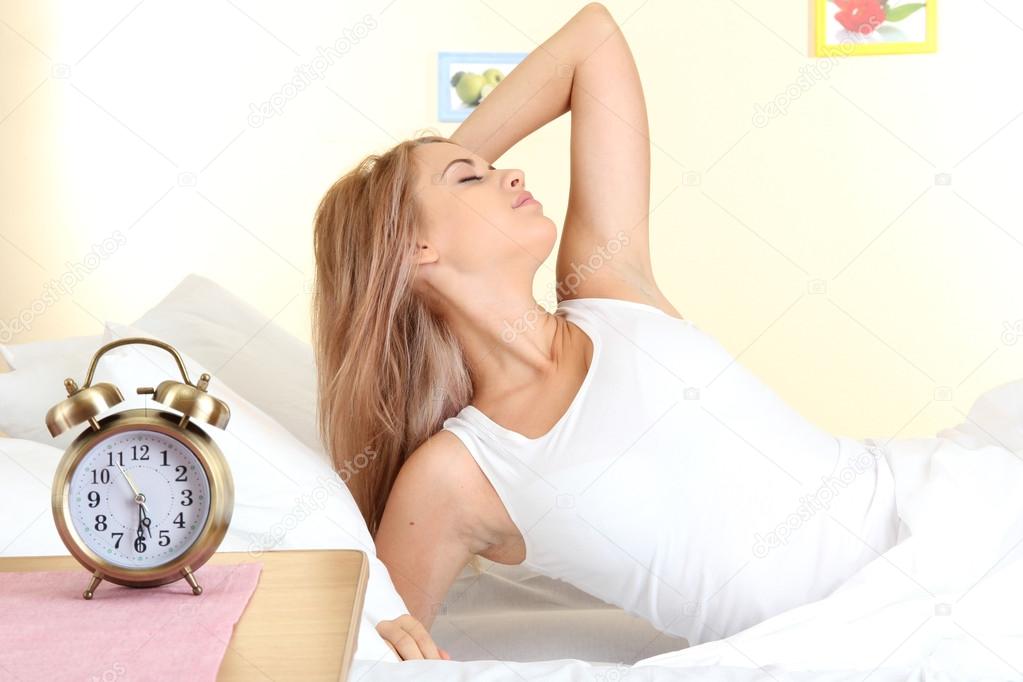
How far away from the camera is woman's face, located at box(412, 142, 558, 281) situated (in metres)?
1.60

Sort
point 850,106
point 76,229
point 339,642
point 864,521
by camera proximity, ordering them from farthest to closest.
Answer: point 850,106 < point 76,229 < point 864,521 < point 339,642

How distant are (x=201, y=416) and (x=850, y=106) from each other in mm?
2879

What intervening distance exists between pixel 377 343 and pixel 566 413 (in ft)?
1.03

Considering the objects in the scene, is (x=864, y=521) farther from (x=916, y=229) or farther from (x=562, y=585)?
(x=916, y=229)

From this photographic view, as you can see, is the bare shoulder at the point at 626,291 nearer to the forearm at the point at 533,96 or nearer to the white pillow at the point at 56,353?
the forearm at the point at 533,96

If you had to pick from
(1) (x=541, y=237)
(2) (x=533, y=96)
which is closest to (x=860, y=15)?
(2) (x=533, y=96)

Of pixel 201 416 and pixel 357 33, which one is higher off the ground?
pixel 357 33

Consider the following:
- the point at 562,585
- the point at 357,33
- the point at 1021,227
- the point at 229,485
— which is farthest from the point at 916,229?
the point at 229,485

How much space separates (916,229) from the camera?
339 centimetres

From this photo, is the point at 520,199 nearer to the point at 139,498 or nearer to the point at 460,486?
the point at 460,486

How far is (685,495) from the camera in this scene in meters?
1.47

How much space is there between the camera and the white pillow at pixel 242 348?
180 cm

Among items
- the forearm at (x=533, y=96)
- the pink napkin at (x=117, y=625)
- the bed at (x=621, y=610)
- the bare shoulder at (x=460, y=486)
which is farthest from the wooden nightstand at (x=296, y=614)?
the forearm at (x=533, y=96)

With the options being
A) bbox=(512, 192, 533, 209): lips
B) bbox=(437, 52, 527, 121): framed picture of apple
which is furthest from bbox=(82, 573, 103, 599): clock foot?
bbox=(437, 52, 527, 121): framed picture of apple
